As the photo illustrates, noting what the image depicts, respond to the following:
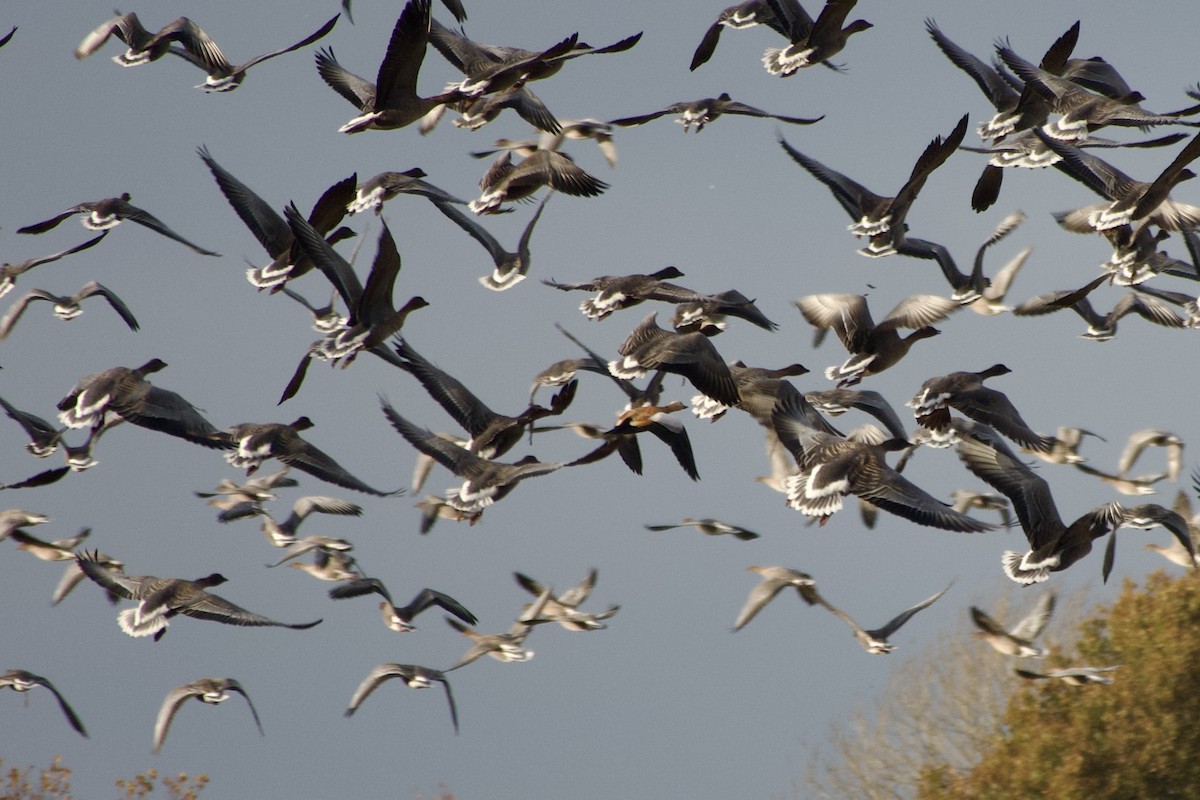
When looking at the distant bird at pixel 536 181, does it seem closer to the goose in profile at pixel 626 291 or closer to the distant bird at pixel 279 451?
the goose in profile at pixel 626 291

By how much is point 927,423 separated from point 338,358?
491cm

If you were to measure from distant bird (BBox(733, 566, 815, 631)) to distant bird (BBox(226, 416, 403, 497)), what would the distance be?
14.3ft

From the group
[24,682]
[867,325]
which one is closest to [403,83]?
[867,325]

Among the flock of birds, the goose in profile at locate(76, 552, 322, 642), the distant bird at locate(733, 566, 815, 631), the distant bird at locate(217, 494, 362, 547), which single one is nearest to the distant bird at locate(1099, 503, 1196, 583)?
the flock of birds

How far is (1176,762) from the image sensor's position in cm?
1638

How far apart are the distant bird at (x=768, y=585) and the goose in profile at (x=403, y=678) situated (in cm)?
298

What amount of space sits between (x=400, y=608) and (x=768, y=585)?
379 cm

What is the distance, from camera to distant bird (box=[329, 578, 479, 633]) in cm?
1474

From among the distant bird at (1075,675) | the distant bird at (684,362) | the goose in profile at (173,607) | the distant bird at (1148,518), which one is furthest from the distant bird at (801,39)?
the goose in profile at (173,607)

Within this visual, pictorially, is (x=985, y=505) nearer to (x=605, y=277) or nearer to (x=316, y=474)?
(x=605, y=277)

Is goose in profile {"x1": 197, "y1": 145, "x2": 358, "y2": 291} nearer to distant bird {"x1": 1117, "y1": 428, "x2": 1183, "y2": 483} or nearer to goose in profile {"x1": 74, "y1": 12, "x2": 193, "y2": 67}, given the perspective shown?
goose in profile {"x1": 74, "y1": 12, "x2": 193, "y2": 67}

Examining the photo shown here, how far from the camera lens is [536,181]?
532 inches

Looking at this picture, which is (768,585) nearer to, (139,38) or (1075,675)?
(1075,675)

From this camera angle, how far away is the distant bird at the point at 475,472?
1260cm
